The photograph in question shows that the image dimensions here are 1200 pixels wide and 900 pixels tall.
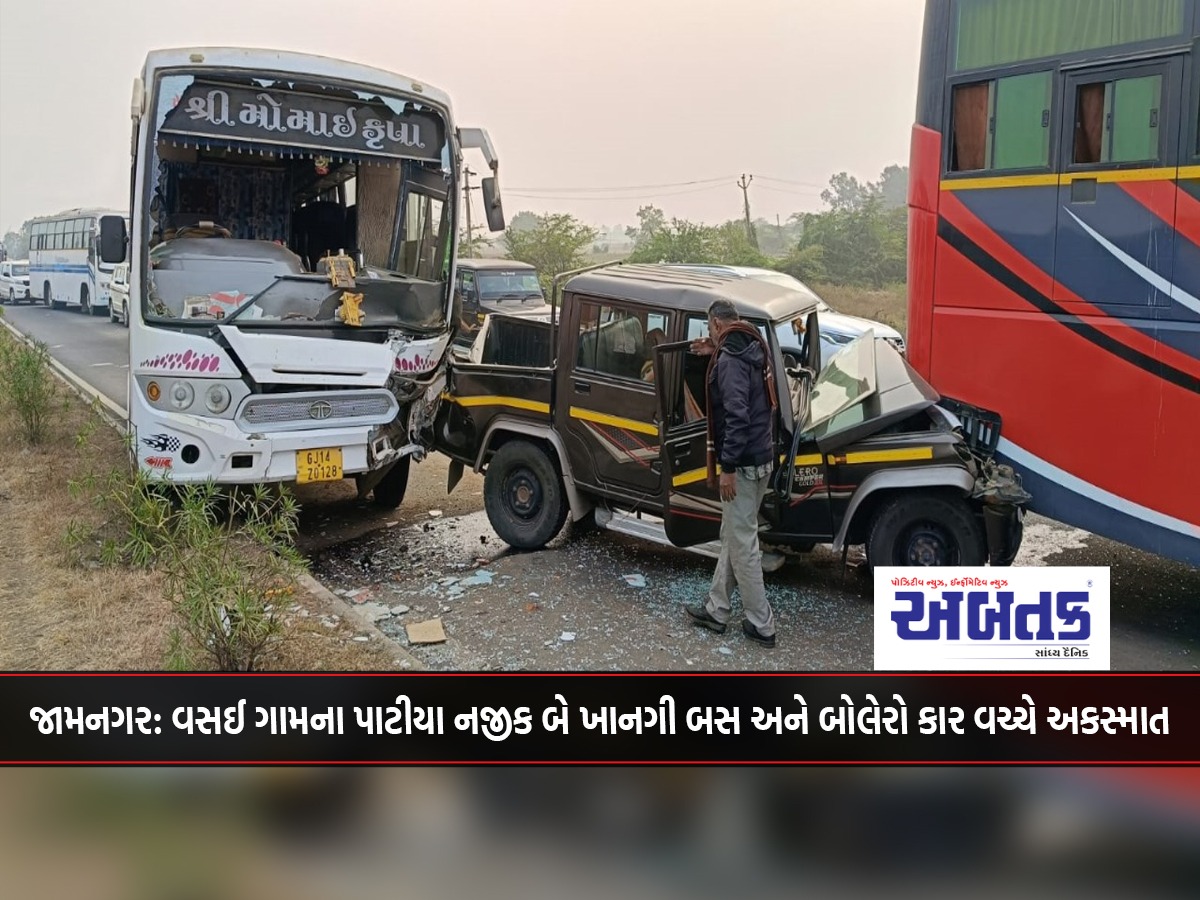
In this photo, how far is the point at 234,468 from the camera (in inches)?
171

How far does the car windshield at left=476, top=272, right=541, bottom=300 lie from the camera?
33.4 ft

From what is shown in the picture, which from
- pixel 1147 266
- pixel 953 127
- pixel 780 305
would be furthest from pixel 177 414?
pixel 1147 266

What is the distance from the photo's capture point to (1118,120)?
328cm

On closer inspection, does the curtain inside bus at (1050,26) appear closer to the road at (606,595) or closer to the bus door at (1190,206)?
the bus door at (1190,206)

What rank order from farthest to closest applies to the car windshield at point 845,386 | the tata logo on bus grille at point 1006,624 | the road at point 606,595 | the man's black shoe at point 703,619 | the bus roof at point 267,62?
the bus roof at point 267,62 → the car windshield at point 845,386 → the man's black shoe at point 703,619 → the road at point 606,595 → the tata logo on bus grille at point 1006,624

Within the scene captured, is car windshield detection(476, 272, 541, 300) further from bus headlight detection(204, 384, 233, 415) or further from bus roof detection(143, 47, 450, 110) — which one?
bus headlight detection(204, 384, 233, 415)

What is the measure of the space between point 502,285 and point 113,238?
5.93 metres

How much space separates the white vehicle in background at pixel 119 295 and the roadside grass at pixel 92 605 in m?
0.91

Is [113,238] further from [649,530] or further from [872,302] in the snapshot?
[872,302]

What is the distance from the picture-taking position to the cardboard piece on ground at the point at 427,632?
11.9 ft

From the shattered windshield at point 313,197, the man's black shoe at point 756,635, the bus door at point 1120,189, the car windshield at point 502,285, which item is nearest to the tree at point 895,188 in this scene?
the bus door at point 1120,189

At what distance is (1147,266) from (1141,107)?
54cm

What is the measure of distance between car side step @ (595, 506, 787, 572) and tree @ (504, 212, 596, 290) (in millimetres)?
1334

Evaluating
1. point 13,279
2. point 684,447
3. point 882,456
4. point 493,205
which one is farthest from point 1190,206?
→ point 13,279
